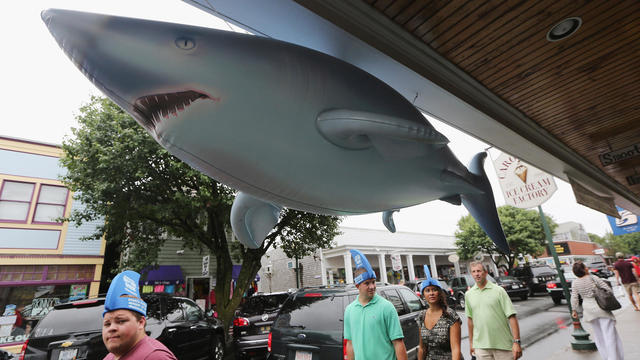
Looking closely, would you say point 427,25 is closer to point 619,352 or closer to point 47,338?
point 619,352

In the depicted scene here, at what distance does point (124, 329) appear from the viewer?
153 centimetres

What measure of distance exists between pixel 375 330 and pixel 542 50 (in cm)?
254

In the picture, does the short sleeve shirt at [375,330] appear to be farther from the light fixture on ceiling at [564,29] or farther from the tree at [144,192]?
the tree at [144,192]

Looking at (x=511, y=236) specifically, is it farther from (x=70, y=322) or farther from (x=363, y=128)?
(x=363, y=128)

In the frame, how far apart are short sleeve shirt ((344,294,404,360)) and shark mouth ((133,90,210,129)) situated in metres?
2.52

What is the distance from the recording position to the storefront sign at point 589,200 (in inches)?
186

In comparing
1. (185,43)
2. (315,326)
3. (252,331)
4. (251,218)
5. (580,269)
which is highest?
(185,43)

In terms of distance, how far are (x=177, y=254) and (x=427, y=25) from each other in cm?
1653

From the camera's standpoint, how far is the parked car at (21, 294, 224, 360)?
4.47m

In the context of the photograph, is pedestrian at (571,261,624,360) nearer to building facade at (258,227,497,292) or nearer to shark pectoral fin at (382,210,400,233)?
shark pectoral fin at (382,210,400,233)

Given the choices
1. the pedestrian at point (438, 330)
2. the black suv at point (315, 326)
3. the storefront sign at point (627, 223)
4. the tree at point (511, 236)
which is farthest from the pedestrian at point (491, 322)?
the tree at point (511, 236)

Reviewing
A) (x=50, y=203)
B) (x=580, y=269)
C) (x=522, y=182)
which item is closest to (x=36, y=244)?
(x=50, y=203)

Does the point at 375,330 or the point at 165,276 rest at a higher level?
the point at 165,276

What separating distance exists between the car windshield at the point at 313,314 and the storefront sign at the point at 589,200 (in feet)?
12.8
